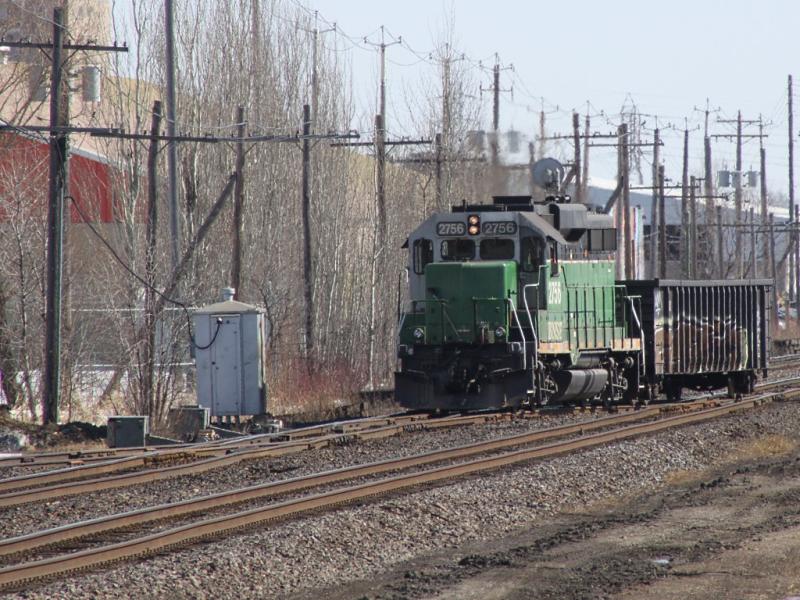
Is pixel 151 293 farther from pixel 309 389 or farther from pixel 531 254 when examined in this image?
pixel 531 254

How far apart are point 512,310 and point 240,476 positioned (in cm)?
670

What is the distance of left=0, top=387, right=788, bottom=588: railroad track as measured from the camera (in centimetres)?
868

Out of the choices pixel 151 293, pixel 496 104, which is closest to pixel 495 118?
pixel 496 104

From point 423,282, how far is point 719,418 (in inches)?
199

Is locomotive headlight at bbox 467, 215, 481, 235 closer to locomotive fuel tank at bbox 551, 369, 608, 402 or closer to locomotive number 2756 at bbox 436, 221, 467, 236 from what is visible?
locomotive number 2756 at bbox 436, 221, 467, 236

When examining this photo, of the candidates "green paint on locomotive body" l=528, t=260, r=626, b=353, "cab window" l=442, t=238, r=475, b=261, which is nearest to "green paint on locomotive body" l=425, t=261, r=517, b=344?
"cab window" l=442, t=238, r=475, b=261

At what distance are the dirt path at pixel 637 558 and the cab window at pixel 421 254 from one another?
25.7 feet

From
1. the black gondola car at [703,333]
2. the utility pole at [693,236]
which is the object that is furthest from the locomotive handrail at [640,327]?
the utility pole at [693,236]

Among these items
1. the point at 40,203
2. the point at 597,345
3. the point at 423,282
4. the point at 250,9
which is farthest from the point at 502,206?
the point at 250,9

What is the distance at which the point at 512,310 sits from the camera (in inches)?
745

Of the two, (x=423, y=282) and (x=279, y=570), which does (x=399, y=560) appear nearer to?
(x=279, y=570)

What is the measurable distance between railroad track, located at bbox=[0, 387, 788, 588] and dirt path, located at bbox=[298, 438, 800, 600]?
1520 millimetres

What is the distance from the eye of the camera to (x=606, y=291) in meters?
21.0

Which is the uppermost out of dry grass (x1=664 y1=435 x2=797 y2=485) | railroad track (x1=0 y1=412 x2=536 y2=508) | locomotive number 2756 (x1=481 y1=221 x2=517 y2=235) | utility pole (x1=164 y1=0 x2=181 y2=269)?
utility pole (x1=164 y1=0 x2=181 y2=269)
